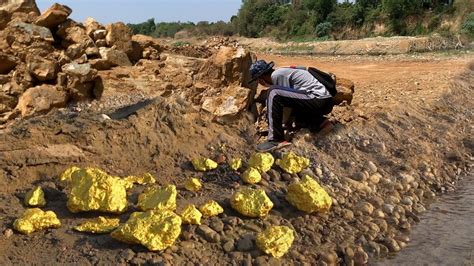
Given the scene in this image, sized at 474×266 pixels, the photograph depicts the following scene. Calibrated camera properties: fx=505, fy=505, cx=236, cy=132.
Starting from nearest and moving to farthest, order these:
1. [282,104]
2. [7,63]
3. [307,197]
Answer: [307,197], [282,104], [7,63]

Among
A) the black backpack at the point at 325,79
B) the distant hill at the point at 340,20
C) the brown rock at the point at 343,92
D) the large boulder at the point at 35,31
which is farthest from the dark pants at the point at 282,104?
the distant hill at the point at 340,20

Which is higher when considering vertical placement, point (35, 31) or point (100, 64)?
point (35, 31)

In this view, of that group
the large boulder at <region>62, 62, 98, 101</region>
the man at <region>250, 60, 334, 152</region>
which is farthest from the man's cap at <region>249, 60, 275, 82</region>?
the large boulder at <region>62, 62, 98, 101</region>

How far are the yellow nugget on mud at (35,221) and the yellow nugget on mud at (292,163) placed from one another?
6.93 feet

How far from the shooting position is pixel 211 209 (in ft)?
12.5

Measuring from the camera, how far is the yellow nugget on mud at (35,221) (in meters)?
3.37

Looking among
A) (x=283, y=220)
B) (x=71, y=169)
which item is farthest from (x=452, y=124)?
(x=71, y=169)

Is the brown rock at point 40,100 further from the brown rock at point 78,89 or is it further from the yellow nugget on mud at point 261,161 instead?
the yellow nugget on mud at point 261,161

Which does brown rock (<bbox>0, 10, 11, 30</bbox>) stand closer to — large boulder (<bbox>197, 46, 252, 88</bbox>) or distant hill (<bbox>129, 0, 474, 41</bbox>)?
large boulder (<bbox>197, 46, 252, 88</bbox>)

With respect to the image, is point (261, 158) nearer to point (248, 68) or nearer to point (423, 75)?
point (248, 68)

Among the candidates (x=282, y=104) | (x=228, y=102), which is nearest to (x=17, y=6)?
(x=228, y=102)

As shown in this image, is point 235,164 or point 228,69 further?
point 228,69

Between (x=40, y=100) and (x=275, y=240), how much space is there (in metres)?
3.44

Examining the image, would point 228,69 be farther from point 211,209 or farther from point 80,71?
point 211,209
